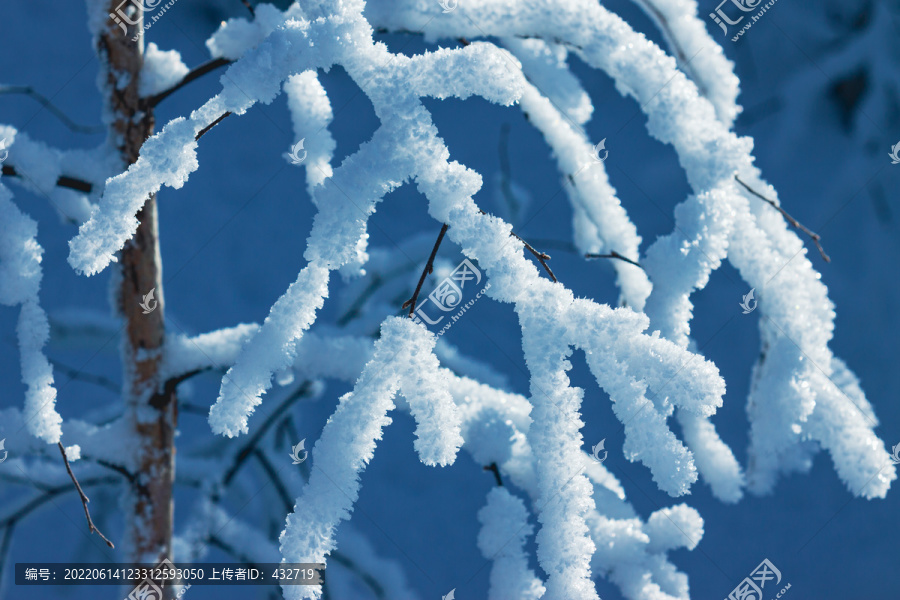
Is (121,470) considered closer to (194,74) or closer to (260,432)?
(260,432)

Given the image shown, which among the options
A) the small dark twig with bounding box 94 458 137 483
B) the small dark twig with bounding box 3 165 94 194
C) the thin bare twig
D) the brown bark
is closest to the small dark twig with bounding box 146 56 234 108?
the brown bark

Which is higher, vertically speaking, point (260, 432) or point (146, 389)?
point (260, 432)


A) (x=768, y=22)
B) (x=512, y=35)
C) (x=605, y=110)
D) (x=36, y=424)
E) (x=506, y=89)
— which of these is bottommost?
(x=36, y=424)

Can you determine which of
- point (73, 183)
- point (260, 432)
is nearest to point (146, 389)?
point (73, 183)

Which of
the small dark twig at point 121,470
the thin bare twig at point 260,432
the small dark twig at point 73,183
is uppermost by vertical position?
the small dark twig at point 73,183

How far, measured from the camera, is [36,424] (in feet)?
2.28

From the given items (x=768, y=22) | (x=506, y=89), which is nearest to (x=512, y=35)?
(x=506, y=89)

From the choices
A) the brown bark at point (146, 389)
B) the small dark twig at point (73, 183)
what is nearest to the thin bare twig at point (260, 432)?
the brown bark at point (146, 389)

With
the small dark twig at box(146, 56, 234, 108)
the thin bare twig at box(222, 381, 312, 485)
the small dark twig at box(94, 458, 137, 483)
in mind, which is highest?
the small dark twig at box(146, 56, 234, 108)

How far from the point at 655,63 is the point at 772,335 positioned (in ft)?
1.34

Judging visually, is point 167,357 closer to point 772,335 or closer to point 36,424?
point 36,424

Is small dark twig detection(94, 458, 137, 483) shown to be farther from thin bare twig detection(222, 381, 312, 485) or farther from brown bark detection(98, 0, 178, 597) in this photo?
thin bare twig detection(222, 381, 312, 485)

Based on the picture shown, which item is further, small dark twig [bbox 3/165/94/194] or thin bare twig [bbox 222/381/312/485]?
thin bare twig [bbox 222/381/312/485]

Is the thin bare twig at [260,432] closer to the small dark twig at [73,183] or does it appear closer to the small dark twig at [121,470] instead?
the small dark twig at [121,470]
